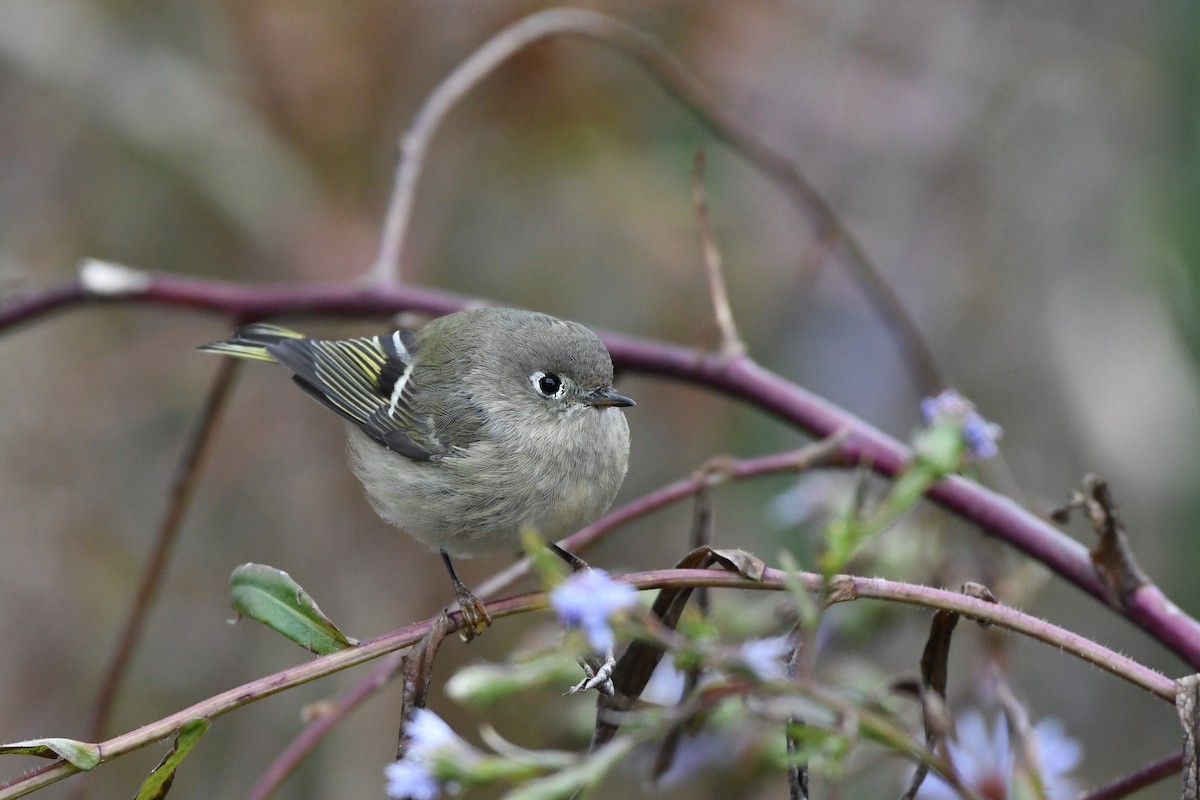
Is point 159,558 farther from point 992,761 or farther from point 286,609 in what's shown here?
point 992,761

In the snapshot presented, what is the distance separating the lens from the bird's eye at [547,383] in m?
2.52

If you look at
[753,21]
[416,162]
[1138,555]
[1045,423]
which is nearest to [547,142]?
[753,21]

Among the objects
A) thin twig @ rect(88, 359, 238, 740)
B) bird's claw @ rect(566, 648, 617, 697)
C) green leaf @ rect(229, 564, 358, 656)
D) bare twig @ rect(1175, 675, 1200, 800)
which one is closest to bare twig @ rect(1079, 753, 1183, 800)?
bare twig @ rect(1175, 675, 1200, 800)

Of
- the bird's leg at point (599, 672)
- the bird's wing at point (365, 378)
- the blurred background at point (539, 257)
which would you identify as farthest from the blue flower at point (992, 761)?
the blurred background at point (539, 257)

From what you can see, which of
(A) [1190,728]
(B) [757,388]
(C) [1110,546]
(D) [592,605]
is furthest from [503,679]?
(B) [757,388]

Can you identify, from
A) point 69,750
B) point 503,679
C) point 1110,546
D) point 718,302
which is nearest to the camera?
point 503,679

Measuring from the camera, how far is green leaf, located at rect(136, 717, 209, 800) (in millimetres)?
1251

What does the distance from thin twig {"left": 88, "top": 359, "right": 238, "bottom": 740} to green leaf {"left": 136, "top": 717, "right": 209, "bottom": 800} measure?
85cm

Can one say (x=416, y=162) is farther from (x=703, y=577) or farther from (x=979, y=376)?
(x=979, y=376)

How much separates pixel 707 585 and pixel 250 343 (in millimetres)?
1615

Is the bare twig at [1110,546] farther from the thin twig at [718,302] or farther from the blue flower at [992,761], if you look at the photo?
the thin twig at [718,302]

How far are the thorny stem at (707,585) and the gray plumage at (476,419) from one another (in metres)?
0.90

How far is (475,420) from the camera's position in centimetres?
252

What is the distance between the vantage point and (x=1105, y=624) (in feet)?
14.8
